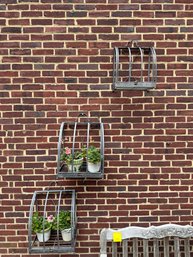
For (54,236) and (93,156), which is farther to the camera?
(54,236)

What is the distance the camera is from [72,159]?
8.52 feet

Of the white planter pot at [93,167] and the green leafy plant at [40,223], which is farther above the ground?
the white planter pot at [93,167]

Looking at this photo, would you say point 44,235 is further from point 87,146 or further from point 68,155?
point 87,146

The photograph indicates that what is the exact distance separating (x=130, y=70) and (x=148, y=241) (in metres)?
1.58

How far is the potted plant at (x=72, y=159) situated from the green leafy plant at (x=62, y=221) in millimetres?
413

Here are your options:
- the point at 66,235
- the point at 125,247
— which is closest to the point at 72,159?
the point at 66,235

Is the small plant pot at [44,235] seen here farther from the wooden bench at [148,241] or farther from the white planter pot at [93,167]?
the white planter pot at [93,167]

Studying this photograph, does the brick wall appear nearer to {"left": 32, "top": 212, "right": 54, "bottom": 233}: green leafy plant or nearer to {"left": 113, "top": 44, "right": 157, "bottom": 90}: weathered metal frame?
{"left": 113, "top": 44, "right": 157, "bottom": 90}: weathered metal frame

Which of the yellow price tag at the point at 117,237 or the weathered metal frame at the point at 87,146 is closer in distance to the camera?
the weathered metal frame at the point at 87,146

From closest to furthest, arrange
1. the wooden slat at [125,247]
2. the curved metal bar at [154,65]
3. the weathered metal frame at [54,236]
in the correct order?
the weathered metal frame at [54,236] → the curved metal bar at [154,65] → the wooden slat at [125,247]

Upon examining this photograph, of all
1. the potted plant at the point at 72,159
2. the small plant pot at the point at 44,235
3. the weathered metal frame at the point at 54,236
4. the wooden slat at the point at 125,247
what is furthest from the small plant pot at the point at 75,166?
the wooden slat at the point at 125,247

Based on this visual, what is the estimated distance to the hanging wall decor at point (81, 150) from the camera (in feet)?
8.67

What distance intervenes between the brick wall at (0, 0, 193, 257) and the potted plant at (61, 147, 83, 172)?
18 centimetres

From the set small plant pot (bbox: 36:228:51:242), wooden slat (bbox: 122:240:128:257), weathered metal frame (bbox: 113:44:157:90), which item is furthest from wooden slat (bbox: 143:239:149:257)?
weathered metal frame (bbox: 113:44:157:90)
